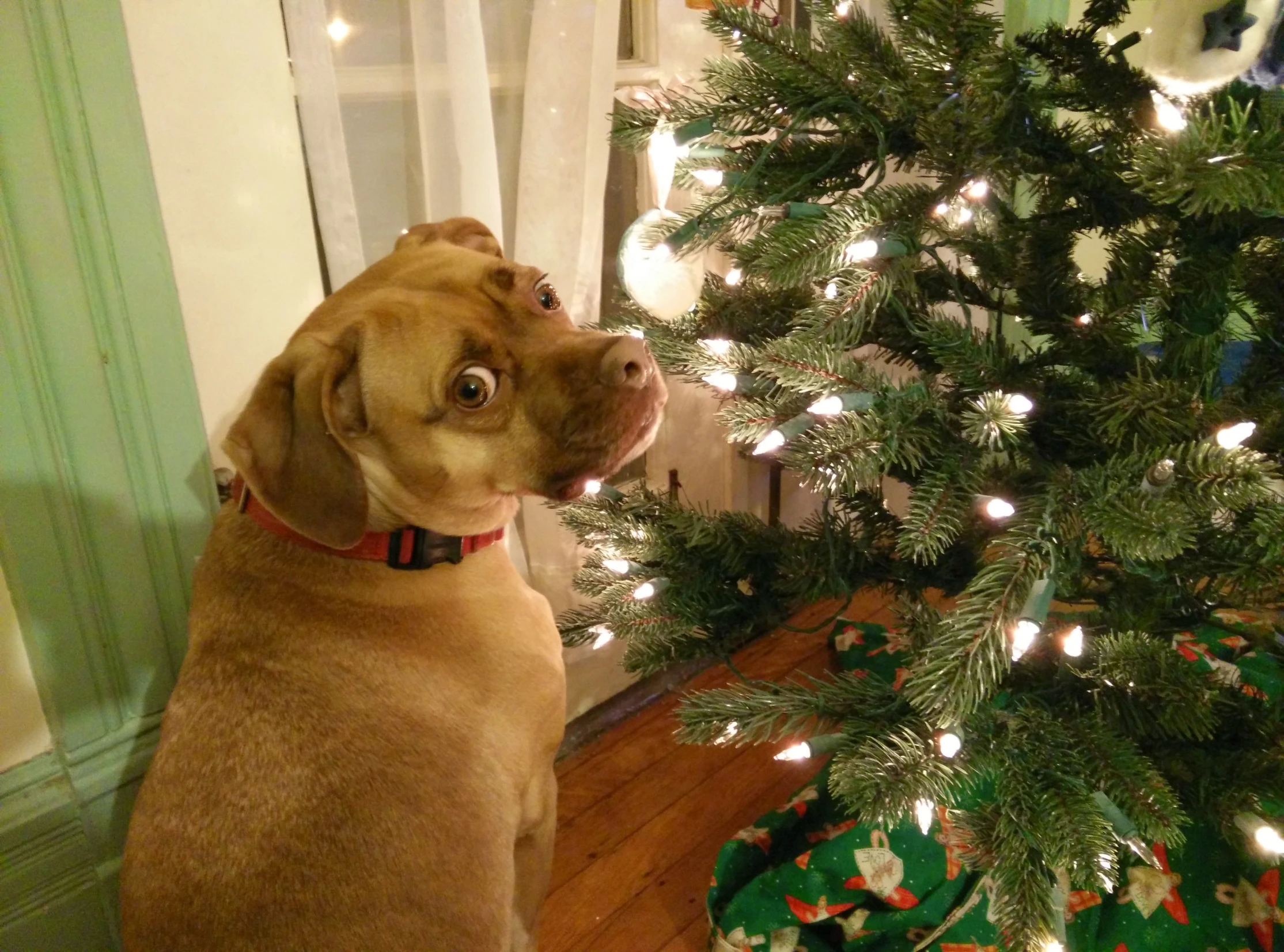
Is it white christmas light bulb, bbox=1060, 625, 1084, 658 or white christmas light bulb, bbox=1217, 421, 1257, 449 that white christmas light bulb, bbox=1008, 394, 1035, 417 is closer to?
white christmas light bulb, bbox=1217, 421, 1257, 449

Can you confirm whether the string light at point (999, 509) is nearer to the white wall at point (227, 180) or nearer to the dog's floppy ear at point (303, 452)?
the dog's floppy ear at point (303, 452)

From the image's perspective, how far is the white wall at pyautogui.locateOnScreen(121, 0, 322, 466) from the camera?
1.44 meters

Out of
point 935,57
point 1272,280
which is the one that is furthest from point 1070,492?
point 935,57

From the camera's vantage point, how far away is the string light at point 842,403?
1230 millimetres

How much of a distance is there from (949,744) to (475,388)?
84 cm

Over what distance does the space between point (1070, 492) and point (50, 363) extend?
158 centimetres

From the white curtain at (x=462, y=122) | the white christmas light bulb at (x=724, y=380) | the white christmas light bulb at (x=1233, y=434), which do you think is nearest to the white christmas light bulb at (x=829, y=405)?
the white christmas light bulb at (x=724, y=380)

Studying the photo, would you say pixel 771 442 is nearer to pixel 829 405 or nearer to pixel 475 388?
pixel 829 405

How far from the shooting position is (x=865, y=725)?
4.34 feet

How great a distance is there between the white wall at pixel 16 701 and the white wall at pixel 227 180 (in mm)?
433

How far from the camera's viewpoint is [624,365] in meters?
1.24

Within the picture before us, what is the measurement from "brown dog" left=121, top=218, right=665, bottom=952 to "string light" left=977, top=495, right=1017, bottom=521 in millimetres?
519

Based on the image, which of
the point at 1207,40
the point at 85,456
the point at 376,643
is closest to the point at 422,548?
the point at 376,643

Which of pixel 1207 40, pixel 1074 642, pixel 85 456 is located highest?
pixel 1207 40
